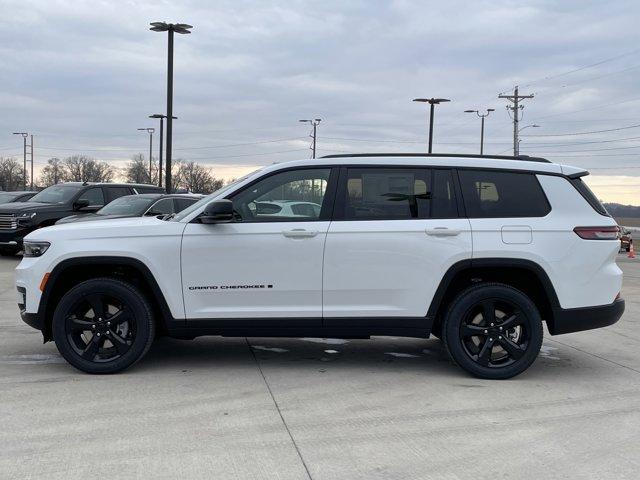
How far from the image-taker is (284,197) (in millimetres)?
5590

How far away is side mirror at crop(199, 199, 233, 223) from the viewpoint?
17.2ft

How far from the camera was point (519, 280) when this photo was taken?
5.70m

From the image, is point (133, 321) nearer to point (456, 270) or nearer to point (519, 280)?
point (456, 270)

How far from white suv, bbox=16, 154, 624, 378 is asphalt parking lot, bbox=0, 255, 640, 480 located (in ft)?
1.38

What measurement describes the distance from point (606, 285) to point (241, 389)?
3211 millimetres

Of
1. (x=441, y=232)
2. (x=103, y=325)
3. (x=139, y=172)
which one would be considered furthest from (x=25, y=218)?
(x=139, y=172)

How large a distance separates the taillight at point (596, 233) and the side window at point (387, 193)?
4.26 feet

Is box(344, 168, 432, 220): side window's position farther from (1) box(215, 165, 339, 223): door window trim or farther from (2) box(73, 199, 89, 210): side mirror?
(2) box(73, 199, 89, 210): side mirror

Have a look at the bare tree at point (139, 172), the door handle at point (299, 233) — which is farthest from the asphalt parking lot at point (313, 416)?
the bare tree at point (139, 172)

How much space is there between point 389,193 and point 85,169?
101382 millimetres

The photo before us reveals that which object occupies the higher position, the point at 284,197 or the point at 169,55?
the point at 169,55

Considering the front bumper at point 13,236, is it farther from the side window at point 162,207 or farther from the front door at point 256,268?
the front door at point 256,268

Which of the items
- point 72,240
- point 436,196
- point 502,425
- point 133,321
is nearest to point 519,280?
point 436,196

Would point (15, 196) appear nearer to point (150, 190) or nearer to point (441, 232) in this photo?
point (150, 190)
